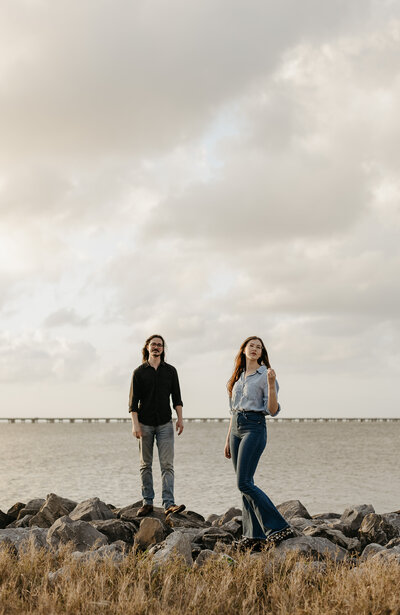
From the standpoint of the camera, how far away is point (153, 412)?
410 inches

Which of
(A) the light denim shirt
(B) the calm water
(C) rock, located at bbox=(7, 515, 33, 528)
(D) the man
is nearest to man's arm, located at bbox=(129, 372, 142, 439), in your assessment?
(D) the man

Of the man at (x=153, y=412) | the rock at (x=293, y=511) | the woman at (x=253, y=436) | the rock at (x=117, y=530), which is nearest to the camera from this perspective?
the woman at (x=253, y=436)

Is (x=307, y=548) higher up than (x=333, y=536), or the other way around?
(x=307, y=548)

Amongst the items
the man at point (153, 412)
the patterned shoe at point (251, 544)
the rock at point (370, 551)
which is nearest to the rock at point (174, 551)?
the patterned shoe at point (251, 544)

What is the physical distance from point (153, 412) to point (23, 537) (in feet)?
8.80

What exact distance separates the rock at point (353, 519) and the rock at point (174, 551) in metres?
4.46

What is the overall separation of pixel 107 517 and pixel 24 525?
66.6 inches

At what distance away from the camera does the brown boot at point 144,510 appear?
33.7 ft

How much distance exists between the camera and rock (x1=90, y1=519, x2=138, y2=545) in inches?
380

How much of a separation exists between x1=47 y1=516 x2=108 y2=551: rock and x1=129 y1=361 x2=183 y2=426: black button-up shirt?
1.95 m

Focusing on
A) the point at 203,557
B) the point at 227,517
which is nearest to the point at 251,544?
the point at 203,557

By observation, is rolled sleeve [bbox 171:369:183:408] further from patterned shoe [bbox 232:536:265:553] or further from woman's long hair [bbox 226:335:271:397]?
patterned shoe [bbox 232:536:265:553]

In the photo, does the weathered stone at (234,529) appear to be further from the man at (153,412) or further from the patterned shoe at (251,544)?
the patterned shoe at (251,544)

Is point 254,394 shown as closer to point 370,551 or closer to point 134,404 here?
point 134,404
